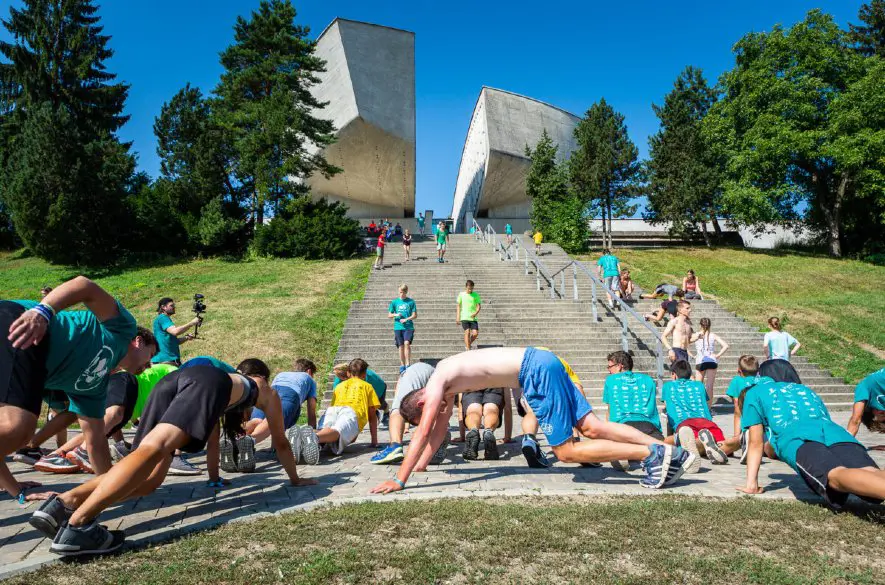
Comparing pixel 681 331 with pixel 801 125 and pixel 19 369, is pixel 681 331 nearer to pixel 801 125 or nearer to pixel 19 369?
pixel 19 369

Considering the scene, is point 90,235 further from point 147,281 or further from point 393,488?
point 393,488

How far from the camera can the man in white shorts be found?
4.93 metres

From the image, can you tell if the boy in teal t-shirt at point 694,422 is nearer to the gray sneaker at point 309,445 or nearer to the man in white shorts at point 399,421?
the man in white shorts at point 399,421

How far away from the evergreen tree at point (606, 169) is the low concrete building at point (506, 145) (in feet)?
21.9

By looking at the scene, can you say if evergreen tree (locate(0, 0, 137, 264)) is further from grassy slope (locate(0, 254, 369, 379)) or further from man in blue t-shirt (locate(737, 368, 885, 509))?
man in blue t-shirt (locate(737, 368, 885, 509))

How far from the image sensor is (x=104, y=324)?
332cm

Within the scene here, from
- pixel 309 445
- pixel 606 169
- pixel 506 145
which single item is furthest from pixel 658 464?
pixel 506 145

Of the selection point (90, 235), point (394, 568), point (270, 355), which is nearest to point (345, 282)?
point (270, 355)

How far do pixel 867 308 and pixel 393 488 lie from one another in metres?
17.2

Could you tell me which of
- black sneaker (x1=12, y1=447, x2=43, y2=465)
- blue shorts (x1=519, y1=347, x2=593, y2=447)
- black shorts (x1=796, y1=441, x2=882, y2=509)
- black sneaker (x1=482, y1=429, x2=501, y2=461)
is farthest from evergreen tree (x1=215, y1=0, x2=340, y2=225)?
black shorts (x1=796, y1=441, x2=882, y2=509)

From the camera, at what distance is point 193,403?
301 centimetres

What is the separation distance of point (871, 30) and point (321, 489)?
39.2m

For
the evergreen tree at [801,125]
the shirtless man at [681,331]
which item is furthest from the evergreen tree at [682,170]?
the shirtless man at [681,331]

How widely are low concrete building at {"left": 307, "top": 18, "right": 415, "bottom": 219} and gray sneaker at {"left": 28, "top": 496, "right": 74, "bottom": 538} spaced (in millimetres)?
28710
